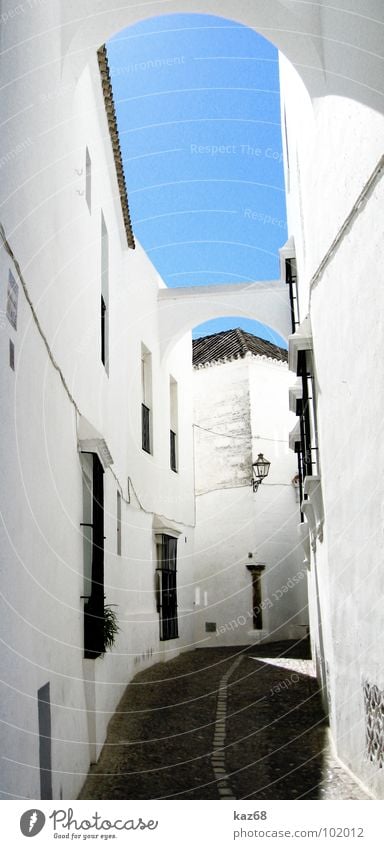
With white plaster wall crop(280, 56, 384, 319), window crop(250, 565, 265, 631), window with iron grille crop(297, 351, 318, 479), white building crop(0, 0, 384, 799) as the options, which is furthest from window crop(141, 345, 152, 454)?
window crop(250, 565, 265, 631)

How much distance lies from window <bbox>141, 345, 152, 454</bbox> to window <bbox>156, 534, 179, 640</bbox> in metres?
1.64

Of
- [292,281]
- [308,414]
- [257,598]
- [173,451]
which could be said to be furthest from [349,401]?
[257,598]

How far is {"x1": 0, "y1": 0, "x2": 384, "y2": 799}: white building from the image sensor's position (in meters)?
4.24

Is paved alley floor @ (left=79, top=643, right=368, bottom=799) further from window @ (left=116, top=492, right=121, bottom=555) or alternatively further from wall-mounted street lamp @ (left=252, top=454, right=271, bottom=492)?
wall-mounted street lamp @ (left=252, top=454, right=271, bottom=492)

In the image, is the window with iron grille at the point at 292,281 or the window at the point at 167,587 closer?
the window with iron grille at the point at 292,281

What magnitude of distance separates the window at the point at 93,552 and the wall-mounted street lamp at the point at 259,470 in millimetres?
9053

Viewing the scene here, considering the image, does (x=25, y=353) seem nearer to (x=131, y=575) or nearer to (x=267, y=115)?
(x=131, y=575)

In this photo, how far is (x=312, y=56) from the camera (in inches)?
273

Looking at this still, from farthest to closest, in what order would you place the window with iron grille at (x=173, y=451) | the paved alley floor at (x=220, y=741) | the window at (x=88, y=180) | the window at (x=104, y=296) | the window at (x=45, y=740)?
the window with iron grille at (x=173, y=451)
the window at (x=104, y=296)
the window at (x=88, y=180)
the paved alley floor at (x=220, y=741)
the window at (x=45, y=740)

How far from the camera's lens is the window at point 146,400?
1265 cm

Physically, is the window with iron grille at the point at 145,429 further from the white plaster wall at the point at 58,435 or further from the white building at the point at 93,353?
the white building at the point at 93,353

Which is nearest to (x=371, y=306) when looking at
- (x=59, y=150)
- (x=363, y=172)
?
(x=363, y=172)
